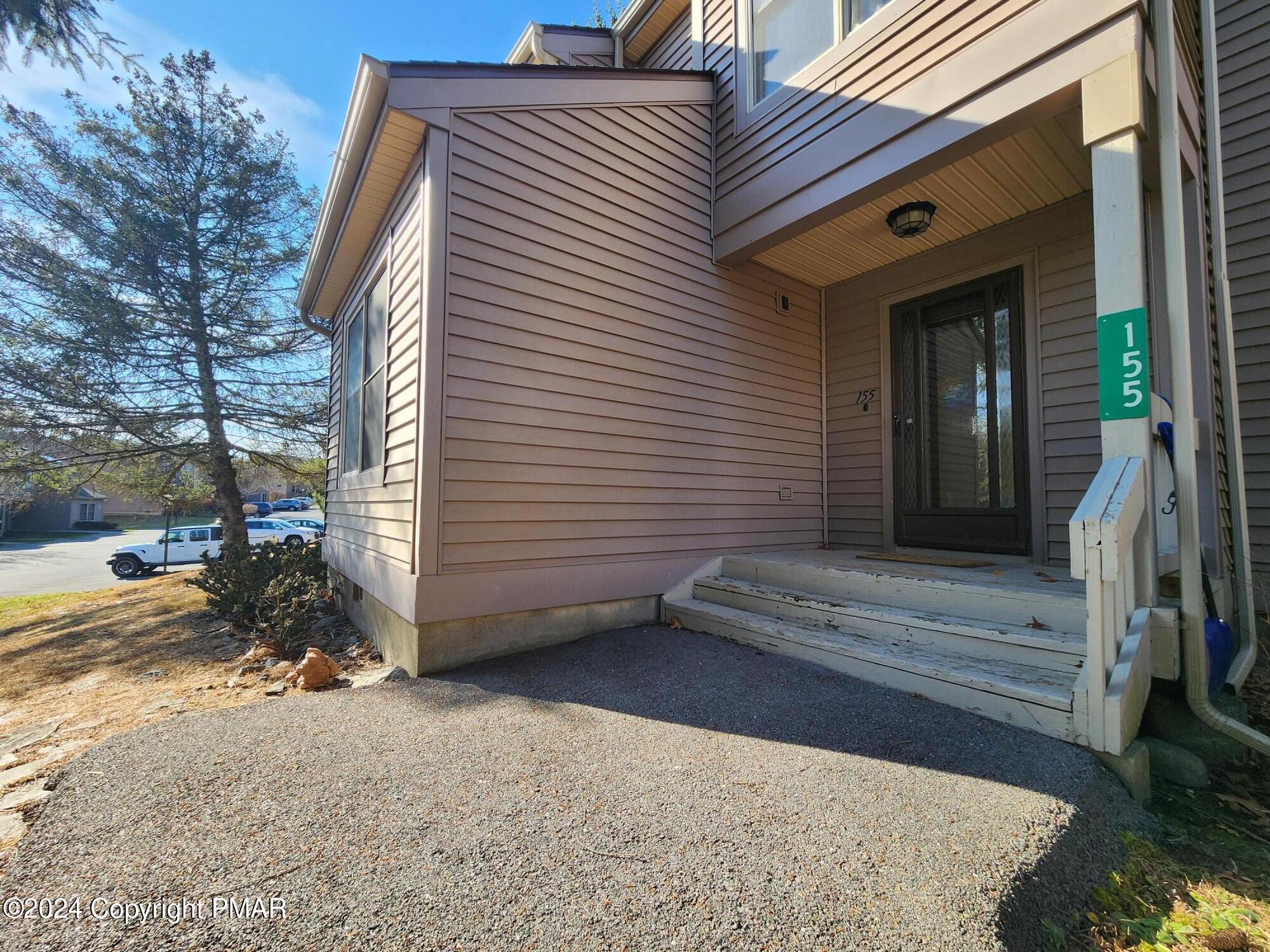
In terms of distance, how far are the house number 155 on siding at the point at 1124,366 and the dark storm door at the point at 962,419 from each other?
1735mm

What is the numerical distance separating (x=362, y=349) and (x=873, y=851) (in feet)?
17.3

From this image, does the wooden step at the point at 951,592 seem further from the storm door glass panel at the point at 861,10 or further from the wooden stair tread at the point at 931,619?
the storm door glass panel at the point at 861,10

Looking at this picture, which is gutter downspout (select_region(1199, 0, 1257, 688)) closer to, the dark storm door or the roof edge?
the dark storm door

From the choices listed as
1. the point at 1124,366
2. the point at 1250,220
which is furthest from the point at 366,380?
the point at 1250,220

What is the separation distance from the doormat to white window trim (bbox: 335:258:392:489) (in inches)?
146

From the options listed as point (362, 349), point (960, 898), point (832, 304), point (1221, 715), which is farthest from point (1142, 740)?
point (362, 349)

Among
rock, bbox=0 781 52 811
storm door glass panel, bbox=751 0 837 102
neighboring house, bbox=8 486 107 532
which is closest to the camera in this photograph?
rock, bbox=0 781 52 811

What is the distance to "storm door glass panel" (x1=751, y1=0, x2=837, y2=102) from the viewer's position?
384 centimetres

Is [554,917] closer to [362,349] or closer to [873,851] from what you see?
[873,851]

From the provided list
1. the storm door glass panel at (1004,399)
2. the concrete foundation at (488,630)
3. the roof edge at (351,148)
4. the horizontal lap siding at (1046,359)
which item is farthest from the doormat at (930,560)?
the roof edge at (351,148)

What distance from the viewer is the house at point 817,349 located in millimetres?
2438

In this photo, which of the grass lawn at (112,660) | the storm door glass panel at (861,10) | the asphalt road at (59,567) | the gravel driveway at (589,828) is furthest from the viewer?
the asphalt road at (59,567)

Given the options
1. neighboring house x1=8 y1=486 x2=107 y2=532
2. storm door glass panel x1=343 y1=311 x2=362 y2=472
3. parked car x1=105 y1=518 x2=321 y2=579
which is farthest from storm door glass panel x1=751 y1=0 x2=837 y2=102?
neighboring house x1=8 y1=486 x2=107 y2=532

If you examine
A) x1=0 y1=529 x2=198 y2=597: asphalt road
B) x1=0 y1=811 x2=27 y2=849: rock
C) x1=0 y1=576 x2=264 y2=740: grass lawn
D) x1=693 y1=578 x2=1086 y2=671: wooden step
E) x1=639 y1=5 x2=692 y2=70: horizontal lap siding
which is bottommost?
x1=0 y1=529 x2=198 y2=597: asphalt road
